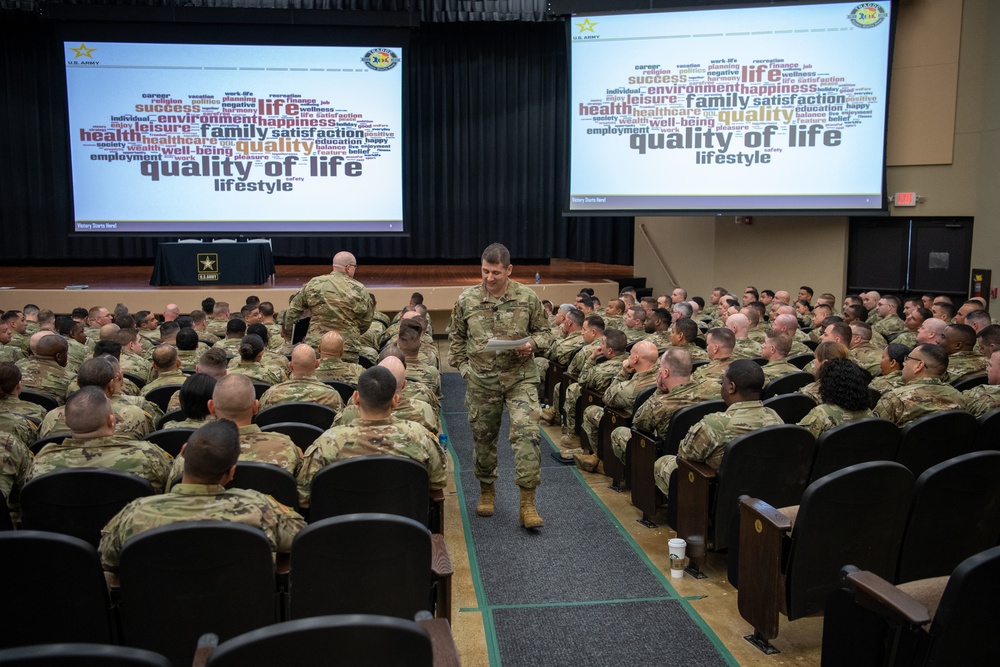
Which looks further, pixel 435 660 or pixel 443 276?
pixel 443 276

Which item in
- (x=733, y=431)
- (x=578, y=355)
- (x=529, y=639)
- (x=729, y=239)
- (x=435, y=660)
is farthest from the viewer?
(x=729, y=239)

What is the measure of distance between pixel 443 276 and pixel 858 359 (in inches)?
356

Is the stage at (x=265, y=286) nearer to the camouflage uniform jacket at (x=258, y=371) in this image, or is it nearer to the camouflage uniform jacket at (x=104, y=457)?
the camouflage uniform jacket at (x=258, y=371)

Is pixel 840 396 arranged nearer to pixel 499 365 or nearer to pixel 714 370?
pixel 714 370

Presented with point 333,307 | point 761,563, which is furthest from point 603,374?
point 761,563

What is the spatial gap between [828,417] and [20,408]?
164 inches

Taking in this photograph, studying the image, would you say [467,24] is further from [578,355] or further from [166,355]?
[166,355]

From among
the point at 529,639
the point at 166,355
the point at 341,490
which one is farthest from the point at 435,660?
the point at 166,355

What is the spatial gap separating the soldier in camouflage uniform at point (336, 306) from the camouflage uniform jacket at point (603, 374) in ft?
6.37

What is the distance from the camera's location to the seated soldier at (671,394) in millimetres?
4559

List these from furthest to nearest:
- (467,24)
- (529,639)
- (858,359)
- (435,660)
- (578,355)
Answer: (467,24) → (578,355) → (858,359) → (529,639) → (435,660)

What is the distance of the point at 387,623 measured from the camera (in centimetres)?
156

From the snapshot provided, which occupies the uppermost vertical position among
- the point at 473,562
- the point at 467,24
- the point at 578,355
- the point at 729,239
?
the point at 467,24

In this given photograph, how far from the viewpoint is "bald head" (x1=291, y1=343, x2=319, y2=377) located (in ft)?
15.1
